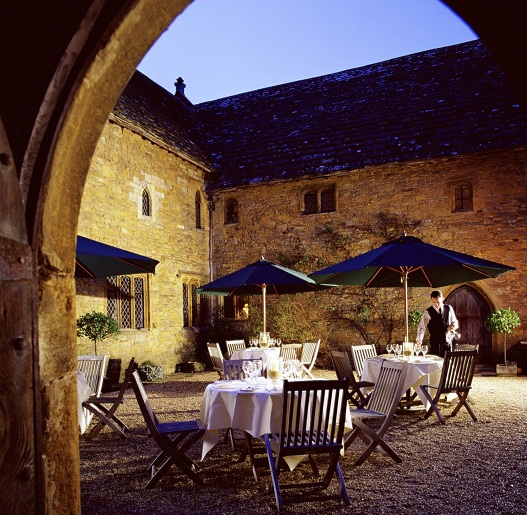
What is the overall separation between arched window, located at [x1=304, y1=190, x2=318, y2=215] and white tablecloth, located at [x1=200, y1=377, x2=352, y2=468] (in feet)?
36.2

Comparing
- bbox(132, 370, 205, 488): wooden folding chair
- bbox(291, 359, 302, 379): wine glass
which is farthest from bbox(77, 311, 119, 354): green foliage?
bbox(132, 370, 205, 488): wooden folding chair

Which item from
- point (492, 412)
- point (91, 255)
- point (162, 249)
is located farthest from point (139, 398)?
point (162, 249)

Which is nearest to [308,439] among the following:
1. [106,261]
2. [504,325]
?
[106,261]

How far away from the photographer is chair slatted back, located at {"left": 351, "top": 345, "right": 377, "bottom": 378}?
9.99 m

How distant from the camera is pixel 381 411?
6039 millimetres

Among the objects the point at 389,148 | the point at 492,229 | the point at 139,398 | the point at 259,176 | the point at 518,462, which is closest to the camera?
the point at 139,398

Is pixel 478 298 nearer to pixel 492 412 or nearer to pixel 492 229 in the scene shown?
pixel 492 229

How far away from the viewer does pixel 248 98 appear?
20.7m

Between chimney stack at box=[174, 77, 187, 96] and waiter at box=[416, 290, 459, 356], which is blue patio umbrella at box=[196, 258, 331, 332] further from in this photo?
chimney stack at box=[174, 77, 187, 96]

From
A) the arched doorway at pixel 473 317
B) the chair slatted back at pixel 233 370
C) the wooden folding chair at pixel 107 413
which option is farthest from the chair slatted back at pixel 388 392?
the arched doorway at pixel 473 317

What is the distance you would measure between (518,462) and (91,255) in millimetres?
4953

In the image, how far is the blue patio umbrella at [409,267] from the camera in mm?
7598

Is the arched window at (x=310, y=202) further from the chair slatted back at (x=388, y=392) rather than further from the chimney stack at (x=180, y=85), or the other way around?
the chair slatted back at (x=388, y=392)

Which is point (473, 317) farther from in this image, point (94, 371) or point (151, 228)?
point (94, 371)
